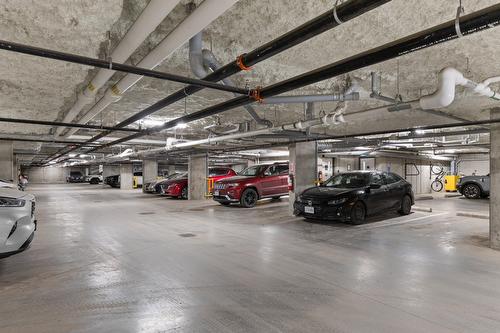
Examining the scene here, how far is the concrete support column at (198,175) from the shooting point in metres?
14.9

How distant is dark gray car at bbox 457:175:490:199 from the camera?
558 inches

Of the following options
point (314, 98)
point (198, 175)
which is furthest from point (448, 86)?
point (198, 175)

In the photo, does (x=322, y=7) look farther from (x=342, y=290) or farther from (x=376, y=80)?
(x=342, y=290)

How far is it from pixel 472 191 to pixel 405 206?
26.7 feet

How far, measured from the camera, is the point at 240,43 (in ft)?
10.4

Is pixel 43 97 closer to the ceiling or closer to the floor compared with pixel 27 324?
closer to the ceiling

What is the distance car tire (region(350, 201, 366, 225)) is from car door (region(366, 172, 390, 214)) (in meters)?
0.15

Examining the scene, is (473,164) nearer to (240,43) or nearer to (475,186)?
(475,186)

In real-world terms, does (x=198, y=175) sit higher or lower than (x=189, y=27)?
lower

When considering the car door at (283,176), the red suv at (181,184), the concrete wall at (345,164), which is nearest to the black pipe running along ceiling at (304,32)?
the car door at (283,176)

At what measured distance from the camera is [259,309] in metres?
2.85

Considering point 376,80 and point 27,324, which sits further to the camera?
point 376,80

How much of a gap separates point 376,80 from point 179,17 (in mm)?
2788

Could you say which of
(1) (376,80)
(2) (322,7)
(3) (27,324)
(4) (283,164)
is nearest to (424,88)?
(1) (376,80)
